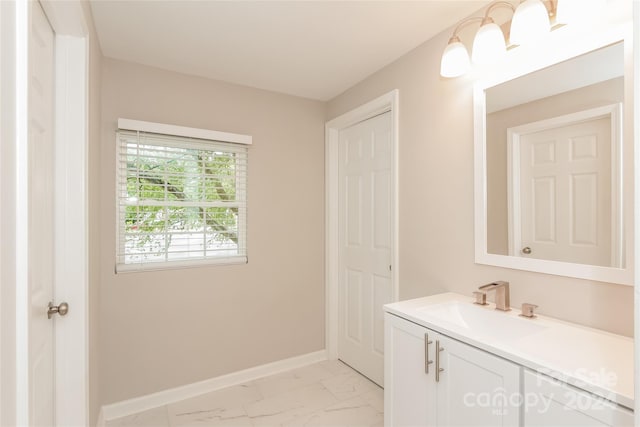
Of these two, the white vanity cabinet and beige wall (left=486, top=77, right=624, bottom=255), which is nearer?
the white vanity cabinet

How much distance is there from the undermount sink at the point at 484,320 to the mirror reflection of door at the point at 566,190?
304 millimetres

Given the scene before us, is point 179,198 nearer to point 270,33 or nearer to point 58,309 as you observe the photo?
point 58,309

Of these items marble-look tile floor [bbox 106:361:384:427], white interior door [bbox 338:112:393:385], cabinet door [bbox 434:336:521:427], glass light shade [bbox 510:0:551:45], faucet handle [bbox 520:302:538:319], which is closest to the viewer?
cabinet door [bbox 434:336:521:427]

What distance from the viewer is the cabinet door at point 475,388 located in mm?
1083

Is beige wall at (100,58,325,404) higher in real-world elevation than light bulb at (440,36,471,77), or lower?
lower

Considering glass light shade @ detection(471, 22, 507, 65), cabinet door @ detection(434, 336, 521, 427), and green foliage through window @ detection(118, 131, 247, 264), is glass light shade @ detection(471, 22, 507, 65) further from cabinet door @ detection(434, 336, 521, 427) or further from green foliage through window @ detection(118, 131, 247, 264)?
green foliage through window @ detection(118, 131, 247, 264)

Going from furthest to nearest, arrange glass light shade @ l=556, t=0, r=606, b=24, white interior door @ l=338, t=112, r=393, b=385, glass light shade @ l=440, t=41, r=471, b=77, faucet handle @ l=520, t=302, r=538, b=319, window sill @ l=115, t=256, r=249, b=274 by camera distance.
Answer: white interior door @ l=338, t=112, r=393, b=385 < window sill @ l=115, t=256, r=249, b=274 < glass light shade @ l=440, t=41, r=471, b=77 < faucet handle @ l=520, t=302, r=538, b=319 < glass light shade @ l=556, t=0, r=606, b=24

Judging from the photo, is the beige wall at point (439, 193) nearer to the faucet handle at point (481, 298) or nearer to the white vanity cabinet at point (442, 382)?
the faucet handle at point (481, 298)

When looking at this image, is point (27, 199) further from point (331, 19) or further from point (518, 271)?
point (518, 271)

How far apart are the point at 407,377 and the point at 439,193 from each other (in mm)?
1017

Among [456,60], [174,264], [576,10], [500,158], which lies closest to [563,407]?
[500,158]

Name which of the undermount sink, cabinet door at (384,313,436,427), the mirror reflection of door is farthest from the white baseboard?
the mirror reflection of door

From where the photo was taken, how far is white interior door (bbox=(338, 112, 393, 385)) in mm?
2480

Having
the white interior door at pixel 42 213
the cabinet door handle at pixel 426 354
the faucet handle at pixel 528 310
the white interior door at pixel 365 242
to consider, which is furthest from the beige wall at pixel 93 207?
the faucet handle at pixel 528 310
